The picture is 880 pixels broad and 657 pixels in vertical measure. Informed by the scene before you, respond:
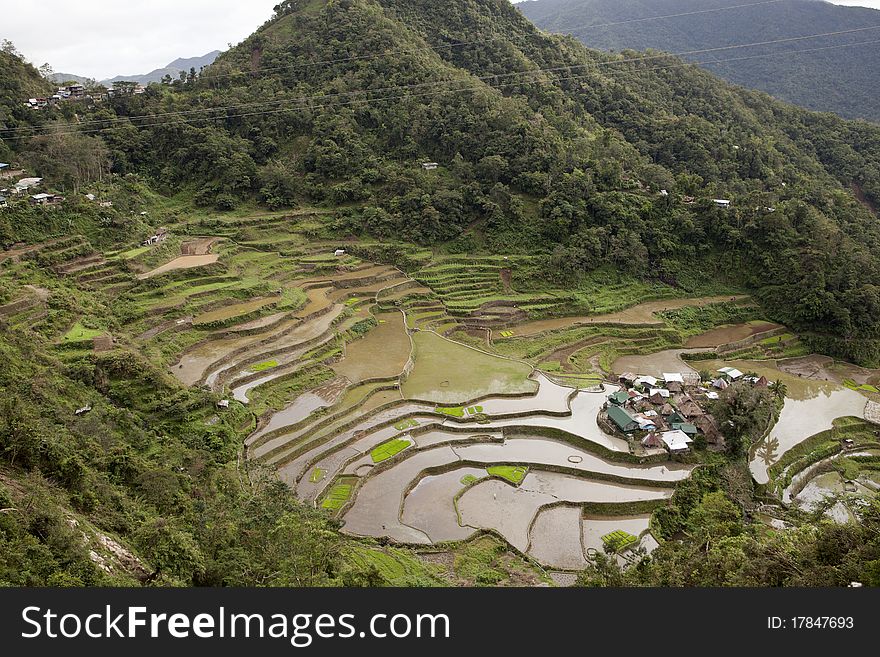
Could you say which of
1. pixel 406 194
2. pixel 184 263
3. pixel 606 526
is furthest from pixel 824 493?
pixel 184 263

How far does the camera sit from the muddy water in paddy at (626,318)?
24.2 meters

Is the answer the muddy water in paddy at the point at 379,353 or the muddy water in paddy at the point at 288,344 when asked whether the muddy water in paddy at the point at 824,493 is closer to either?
the muddy water in paddy at the point at 379,353

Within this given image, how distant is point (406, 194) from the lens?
30.0 metres

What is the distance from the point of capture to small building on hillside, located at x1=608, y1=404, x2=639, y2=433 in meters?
16.5

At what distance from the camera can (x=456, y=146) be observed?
32.6 m

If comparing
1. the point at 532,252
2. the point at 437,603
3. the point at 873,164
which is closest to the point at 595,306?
the point at 532,252

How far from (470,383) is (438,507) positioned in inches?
235

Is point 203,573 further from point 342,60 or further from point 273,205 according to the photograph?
point 342,60

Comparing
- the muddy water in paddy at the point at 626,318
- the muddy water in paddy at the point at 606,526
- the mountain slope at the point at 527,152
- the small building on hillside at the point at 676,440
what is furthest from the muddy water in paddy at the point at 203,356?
the small building on hillside at the point at 676,440

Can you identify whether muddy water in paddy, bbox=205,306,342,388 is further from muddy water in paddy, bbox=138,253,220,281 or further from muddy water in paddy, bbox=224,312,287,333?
muddy water in paddy, bbox=138,253,220,281

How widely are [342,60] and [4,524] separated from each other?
Result: 119ft

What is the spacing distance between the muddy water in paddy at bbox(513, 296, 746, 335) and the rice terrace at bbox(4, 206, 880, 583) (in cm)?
12

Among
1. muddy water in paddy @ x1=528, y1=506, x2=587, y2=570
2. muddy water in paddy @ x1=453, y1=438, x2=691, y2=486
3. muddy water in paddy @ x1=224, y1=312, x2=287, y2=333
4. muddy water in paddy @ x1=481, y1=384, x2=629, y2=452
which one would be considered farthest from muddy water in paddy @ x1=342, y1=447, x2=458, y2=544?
muddy water in paddy @ x1=224, y1=312, x2=287, y2=333

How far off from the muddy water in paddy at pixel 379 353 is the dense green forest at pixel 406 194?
5.15 metres
